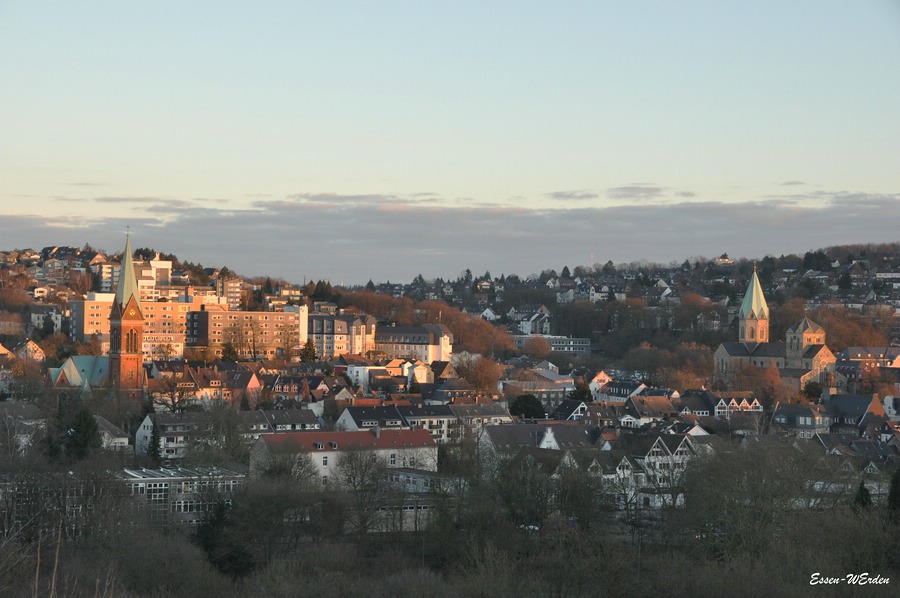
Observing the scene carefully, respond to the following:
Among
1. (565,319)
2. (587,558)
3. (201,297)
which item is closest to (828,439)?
(587,558)

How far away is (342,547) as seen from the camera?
85.6 ft

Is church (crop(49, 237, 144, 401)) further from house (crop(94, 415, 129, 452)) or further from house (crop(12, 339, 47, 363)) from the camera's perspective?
house (crop(94, 415, 129, 452))

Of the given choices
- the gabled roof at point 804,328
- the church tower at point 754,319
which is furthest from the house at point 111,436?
the church tower at point 754,319

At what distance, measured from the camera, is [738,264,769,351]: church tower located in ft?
228

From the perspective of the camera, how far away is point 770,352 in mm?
66688

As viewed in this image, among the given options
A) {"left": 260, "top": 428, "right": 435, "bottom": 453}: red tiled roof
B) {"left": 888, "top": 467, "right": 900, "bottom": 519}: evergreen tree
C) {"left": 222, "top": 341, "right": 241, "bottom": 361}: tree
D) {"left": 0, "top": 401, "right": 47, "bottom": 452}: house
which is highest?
{"left": 888, "top": 467, "right": 900, "bottom": 519}: evergreen tree

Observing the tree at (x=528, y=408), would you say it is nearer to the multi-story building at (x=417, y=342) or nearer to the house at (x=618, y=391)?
the house at (x=618, y=391)

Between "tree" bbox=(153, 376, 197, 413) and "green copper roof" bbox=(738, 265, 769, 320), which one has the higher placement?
"green copper roof" bbox=(738, 265, 769, 320)

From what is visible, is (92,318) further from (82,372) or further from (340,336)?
(82,372)

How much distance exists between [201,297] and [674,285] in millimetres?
45594

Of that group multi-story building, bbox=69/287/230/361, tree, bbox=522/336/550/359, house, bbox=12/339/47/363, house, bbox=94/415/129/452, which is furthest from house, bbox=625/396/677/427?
house, bbox=12/339/47/363

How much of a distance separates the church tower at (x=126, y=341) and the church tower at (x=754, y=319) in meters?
29.9

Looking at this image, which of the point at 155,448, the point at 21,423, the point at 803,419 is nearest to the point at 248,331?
the point at 803,419

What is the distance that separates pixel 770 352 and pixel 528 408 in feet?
71.4
